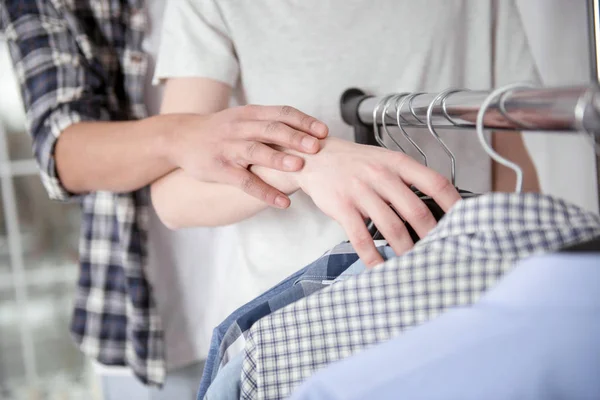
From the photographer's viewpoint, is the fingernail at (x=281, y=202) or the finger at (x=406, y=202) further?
the fingernail at (x=281, y=202)

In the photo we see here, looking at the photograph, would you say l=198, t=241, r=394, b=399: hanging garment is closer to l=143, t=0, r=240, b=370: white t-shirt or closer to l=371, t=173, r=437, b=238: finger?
l=371, t=173, r=437, b=238: finger

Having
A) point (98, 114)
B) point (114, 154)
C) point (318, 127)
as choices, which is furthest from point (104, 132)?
point (318, 127)

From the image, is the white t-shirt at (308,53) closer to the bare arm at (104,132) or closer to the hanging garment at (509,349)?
the bare arm at (104,132)

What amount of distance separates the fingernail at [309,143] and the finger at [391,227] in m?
0.08


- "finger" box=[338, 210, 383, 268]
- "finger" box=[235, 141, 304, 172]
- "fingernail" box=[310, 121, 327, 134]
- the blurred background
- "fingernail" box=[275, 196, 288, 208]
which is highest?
"fingernail" box=[310, 121, 327, 134]

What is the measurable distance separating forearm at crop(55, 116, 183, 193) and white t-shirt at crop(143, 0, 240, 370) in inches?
7.4

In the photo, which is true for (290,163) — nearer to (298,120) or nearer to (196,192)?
(298,120)

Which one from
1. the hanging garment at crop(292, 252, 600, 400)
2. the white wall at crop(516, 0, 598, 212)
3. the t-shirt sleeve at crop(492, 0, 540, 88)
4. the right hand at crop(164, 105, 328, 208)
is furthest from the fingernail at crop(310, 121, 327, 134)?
the white wall at crop(516, 0, 598, 212)

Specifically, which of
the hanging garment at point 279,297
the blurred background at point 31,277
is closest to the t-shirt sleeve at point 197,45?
the hanging garment at point 279,297

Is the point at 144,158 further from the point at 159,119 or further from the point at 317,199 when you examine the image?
the point at 317,199

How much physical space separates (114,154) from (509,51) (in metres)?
0.54

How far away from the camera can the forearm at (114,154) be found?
69cm

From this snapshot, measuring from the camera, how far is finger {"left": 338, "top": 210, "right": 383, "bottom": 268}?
445 millimetres

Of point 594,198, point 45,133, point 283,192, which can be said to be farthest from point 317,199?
point 594,198
